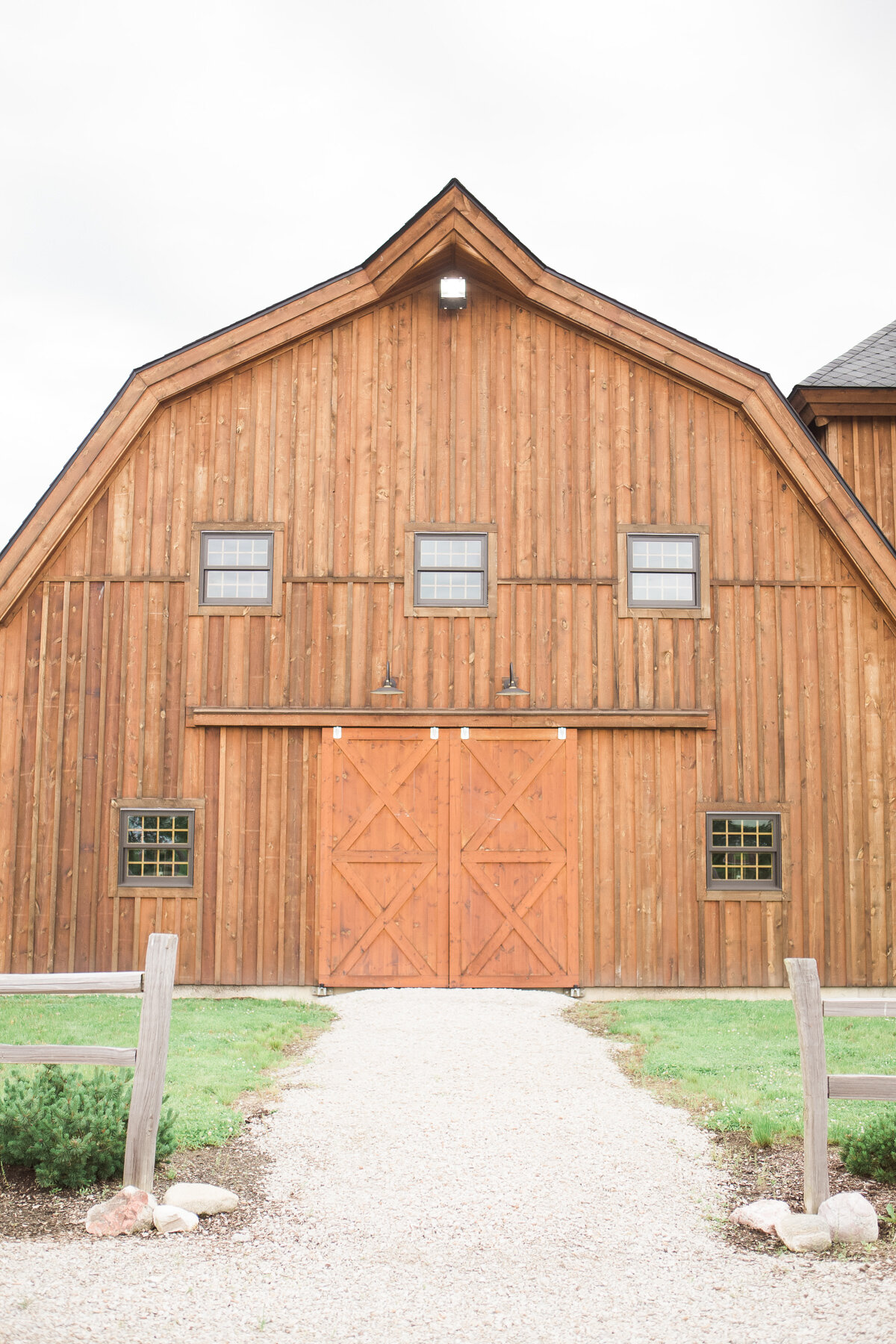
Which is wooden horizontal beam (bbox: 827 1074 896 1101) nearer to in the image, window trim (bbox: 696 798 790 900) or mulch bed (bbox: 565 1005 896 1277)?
mulch bed (bbox: 565 1005 896 1277)

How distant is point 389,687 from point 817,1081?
6.74 metres

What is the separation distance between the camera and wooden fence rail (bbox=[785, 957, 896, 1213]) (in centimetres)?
449

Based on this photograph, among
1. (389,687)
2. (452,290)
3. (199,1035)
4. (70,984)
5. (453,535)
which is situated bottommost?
(199,1035)

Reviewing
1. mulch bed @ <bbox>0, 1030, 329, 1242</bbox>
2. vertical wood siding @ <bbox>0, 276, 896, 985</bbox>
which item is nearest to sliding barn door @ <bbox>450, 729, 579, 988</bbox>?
vertical wood siding @ <bbox>0, 276, 896, 985</bbox>

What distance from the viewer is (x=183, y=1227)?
4.41m

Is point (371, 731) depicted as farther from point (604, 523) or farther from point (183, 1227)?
point (183, 1227)

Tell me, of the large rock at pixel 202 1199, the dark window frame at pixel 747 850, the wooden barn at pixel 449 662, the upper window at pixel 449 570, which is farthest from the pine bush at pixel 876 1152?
the upper window at pixel 449 570

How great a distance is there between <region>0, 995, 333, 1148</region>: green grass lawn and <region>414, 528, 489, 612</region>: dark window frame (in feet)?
13.9

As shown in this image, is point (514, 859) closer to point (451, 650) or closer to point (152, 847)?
point (451, 650)

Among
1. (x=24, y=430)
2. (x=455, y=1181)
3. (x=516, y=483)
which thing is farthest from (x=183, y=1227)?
(x=24, y=430)

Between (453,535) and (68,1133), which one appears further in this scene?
(453,535)

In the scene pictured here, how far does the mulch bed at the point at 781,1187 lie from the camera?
4199mm

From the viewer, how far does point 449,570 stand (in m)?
11.1

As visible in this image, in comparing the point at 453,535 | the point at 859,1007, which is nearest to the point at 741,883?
the point at 453,535
